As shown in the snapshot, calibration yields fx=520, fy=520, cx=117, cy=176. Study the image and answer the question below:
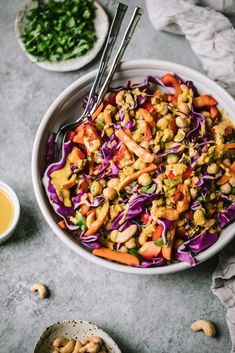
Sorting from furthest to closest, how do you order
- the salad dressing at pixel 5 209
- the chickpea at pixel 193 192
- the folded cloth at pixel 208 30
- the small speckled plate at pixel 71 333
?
1. the folded cloth at pixel 208 30
2. the salad dressing at pixel 5 209
3. the small speckled plate at pixel 71 333
4. the chickpea at pixel 193 192

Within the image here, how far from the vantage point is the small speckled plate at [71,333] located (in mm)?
2977

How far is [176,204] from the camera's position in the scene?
8.70 ft

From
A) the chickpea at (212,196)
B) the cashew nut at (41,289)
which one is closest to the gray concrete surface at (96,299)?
the cashew nut at (41,289)

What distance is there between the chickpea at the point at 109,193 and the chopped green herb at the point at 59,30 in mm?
1021

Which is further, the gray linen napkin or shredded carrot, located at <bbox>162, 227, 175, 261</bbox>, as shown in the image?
the gray linen napkin

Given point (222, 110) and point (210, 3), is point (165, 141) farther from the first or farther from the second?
point (210, 3)

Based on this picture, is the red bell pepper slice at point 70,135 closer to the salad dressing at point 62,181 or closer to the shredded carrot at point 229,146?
the salad dressing at point 62,181

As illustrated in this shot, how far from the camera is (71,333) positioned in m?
3.04

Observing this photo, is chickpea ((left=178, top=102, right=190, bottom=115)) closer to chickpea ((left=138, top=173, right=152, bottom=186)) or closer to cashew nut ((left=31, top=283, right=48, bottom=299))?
chickpea ((left=138, top=173, right=152, bottom=186))

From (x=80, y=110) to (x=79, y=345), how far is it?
1341mm

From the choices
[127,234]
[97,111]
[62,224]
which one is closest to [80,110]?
[97,111]

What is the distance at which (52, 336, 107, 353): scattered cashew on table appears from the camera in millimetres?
2918

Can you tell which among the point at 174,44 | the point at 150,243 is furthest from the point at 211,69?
the point at 150,243

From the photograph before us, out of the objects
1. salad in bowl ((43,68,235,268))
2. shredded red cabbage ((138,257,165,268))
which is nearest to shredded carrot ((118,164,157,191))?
salad in bowl ((43,68,235,268))
